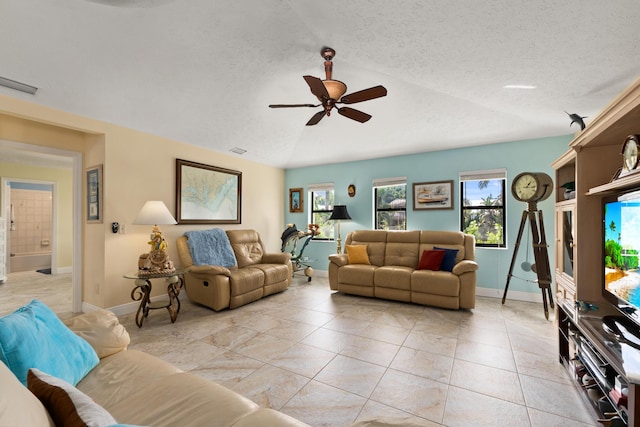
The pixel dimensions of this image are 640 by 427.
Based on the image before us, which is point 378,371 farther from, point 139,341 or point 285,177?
point 285,177

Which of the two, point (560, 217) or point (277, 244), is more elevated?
point (560, 217)

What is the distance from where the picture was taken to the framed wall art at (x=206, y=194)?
14.0ft

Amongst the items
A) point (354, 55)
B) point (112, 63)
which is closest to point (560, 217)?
point (354, 55)

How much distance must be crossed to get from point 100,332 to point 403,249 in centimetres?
405

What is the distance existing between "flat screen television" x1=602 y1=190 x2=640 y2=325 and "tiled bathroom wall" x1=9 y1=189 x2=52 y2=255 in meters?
9.99

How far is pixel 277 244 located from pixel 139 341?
371cm

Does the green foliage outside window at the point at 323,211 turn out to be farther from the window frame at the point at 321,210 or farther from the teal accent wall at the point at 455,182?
the teal accent wall at the point at 455,182

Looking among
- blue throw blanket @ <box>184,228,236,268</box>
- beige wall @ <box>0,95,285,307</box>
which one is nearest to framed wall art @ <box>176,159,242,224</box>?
beige wall @ <box>0,95,285,307</box>

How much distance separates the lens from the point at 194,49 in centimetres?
269

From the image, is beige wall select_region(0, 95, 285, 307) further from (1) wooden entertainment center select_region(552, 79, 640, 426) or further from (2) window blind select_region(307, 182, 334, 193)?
(1) wooden entertainment center select_region(552, 79, 640, 426)

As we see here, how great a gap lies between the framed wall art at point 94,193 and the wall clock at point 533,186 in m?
5.50

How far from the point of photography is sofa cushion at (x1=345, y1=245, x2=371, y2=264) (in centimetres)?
470

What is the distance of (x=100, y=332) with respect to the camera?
1631 mm

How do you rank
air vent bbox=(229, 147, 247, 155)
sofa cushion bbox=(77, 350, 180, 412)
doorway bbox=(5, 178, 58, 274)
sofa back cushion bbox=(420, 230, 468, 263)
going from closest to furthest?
sofa cushion bbox=(77, 350, 180, 412)
sofa back cushion bbox=(420, 230, 468, 263)
air vent bbox=(229, 147, 247, 155)
doorway bbox=(5, 178, 58, 274)
